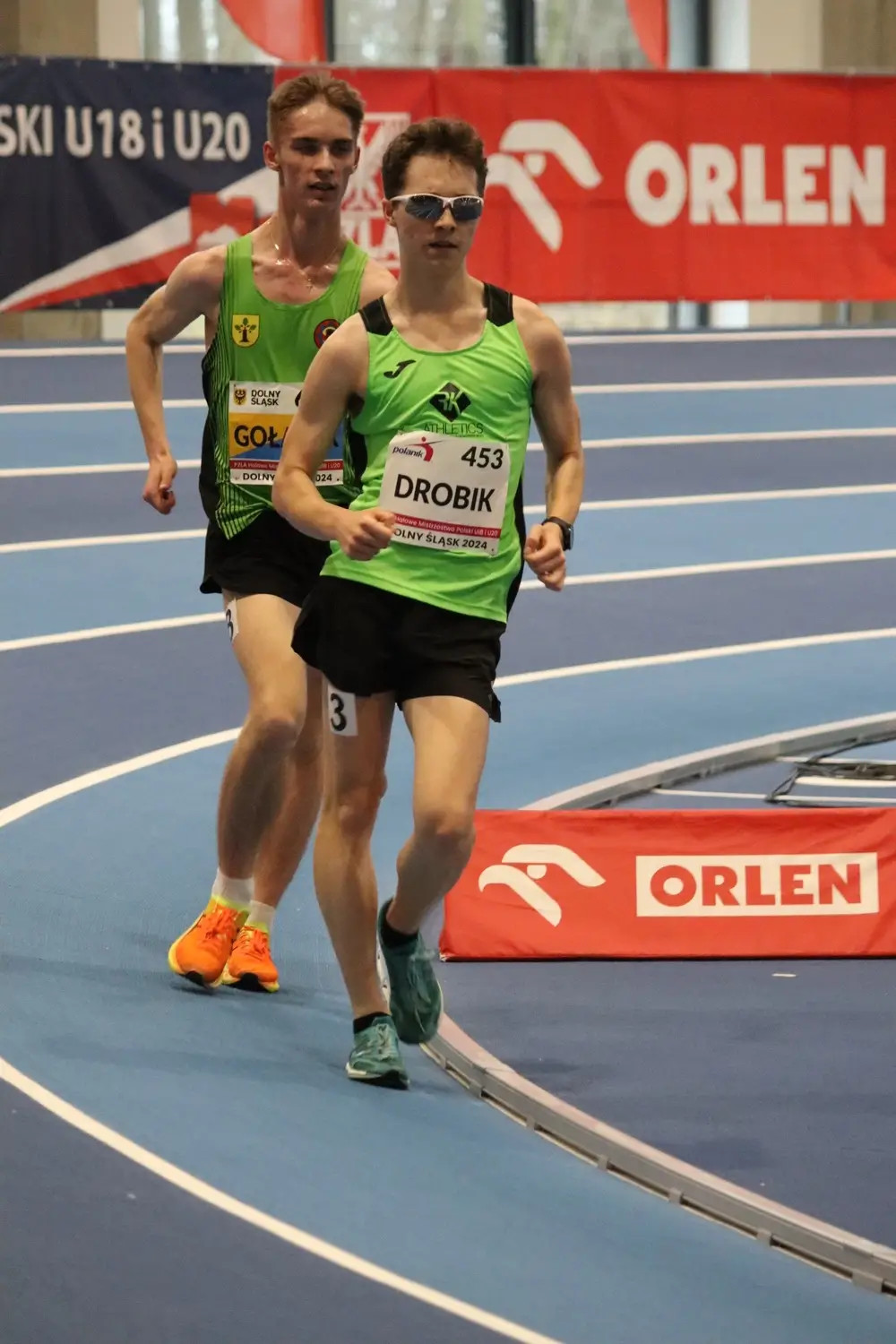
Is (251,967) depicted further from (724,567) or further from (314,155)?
(724,567)

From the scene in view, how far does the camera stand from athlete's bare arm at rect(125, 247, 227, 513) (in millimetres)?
5328

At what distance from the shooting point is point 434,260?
448 cm

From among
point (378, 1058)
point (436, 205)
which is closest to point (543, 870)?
point (378, 1058)

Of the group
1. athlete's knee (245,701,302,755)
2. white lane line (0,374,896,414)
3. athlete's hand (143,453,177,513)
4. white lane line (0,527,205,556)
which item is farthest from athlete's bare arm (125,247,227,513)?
white lane line (0,374,896,414)

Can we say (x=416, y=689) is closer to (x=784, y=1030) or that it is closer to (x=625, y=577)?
(x=784, y=1030)

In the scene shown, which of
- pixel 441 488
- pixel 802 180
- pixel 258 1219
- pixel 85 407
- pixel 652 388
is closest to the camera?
pixel 258 1219

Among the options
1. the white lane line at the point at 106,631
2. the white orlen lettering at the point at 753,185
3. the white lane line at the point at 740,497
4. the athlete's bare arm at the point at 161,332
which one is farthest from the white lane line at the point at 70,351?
the athlete's bare arm at the point at 161,332

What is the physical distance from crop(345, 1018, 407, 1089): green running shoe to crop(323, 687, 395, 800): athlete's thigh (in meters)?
0.48

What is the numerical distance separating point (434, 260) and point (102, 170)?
9557 millimetres

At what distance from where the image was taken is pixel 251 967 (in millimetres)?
5355

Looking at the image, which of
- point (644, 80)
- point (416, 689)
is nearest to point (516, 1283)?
point (416, 689)

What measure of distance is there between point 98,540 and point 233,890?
5.88m

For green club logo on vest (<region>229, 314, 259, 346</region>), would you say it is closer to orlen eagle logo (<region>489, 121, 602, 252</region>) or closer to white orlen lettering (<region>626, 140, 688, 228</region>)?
orlen eagle logo (<region>489, 121, 602, 252</region>)

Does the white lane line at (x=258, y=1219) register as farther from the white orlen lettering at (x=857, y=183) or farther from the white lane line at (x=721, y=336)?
the white orlen lettering at (x=857, y=183)
